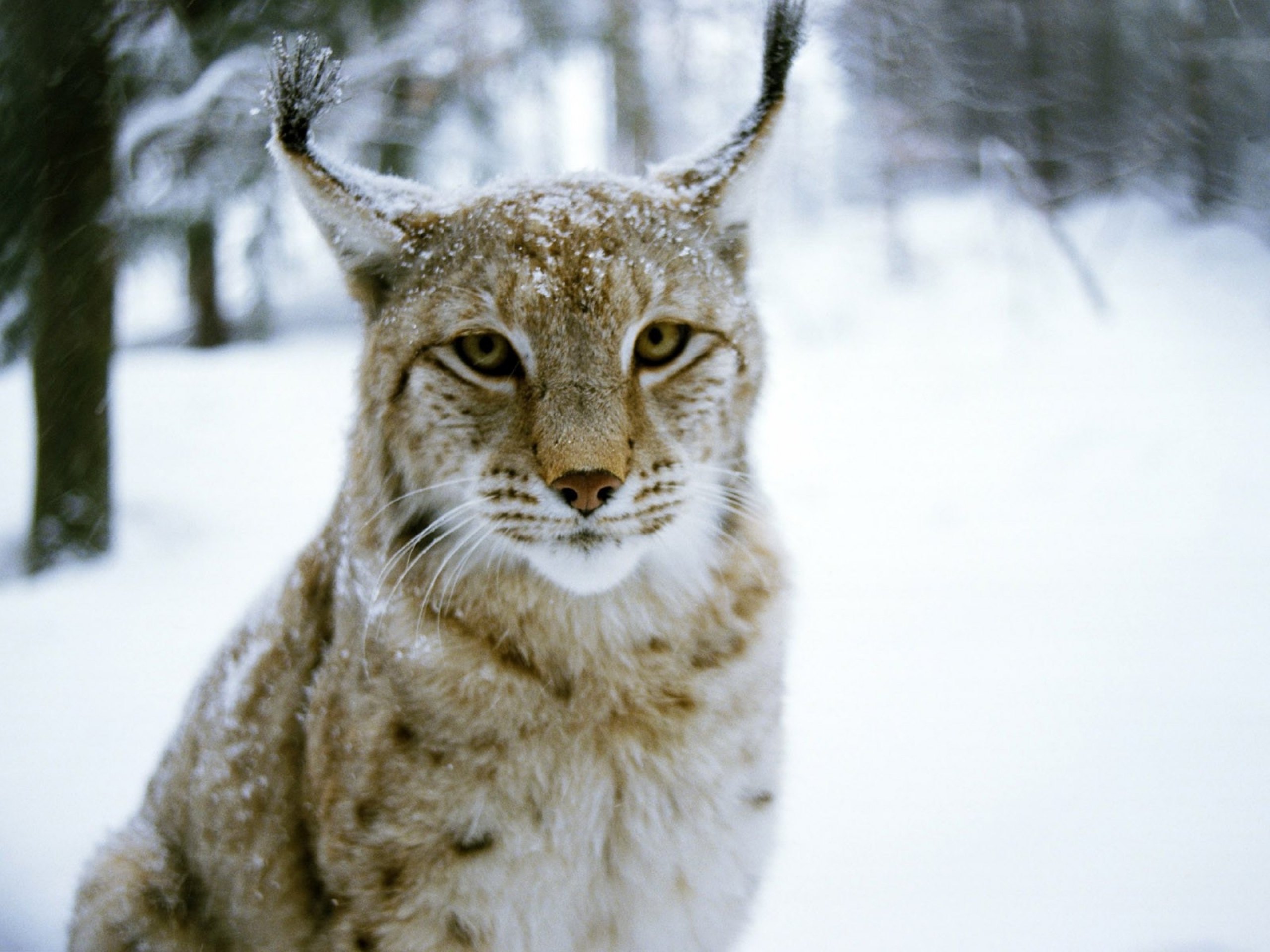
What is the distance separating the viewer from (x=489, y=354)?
168 cm

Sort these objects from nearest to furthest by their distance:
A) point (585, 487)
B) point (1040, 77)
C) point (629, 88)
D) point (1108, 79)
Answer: point (585, 487)
point (1108, 79)
point (1040, 77)
point (629, 88)

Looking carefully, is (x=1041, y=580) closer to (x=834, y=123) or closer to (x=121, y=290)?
(x=834, y=123)

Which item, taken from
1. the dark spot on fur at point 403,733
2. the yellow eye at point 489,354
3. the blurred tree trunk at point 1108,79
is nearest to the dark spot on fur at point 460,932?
the dark spot on fur at point 403,733

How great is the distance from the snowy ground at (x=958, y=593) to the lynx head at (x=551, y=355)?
480 millimetres

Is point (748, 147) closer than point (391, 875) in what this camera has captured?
No

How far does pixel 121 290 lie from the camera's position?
4438 millimetres

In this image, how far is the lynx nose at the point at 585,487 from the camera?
1.51 meters

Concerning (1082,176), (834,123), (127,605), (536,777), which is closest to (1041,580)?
(1082,176)

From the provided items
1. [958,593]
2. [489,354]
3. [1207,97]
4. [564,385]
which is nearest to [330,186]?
[489,354]

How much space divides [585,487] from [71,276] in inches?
128

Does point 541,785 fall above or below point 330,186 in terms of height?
below

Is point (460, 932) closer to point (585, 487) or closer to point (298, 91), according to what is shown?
point (585, 487)

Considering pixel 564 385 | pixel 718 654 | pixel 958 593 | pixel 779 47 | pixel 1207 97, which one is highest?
pixel 1207 97

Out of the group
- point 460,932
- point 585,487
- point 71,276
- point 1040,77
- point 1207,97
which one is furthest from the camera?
point 71,276
